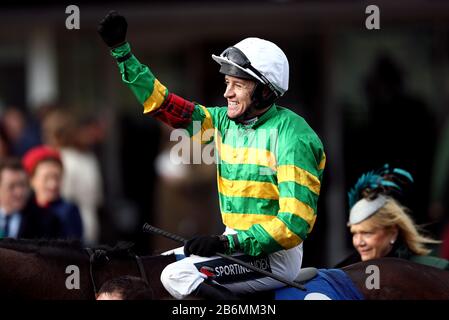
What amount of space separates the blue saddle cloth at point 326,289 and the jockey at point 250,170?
0.08 m

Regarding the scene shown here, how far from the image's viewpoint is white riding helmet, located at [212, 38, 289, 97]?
16.9 ft

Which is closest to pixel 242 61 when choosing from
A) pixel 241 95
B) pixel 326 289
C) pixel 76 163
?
pixel 241 95

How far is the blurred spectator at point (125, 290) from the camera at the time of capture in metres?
4.68

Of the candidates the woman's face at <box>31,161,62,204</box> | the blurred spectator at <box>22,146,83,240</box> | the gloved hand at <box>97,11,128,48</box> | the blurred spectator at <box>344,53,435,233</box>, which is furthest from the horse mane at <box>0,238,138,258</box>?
the blurred spectator at <box>344,53,435,233</box>

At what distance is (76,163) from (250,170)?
15.4ft

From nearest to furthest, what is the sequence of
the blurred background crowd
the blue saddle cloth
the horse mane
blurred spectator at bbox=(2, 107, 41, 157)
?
1. the horse mane
2. the blue saddle cloth
3. the blurred background crowd
4. blurred spectator at bbox=(2, 107, 41, 157)

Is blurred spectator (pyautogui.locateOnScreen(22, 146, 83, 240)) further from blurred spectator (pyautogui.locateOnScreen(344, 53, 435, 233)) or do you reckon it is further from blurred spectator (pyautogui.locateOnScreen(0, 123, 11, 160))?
blurred spectator (pyautogui.locateOnScreen(344, 53, 435, 233))

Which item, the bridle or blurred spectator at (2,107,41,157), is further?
blurred spectator at (2,107,41,157)

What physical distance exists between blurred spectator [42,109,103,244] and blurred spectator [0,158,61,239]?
1917mm

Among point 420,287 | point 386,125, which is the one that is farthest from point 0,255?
point 386,125

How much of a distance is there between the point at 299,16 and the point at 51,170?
13.0 feet

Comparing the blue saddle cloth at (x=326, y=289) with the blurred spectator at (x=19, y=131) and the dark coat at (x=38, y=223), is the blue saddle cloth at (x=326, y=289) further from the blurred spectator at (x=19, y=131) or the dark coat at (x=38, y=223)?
the blurred spectator at (x=19, y=131)

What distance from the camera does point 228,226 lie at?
5.27 meters

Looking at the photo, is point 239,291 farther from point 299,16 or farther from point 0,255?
point 299,16
